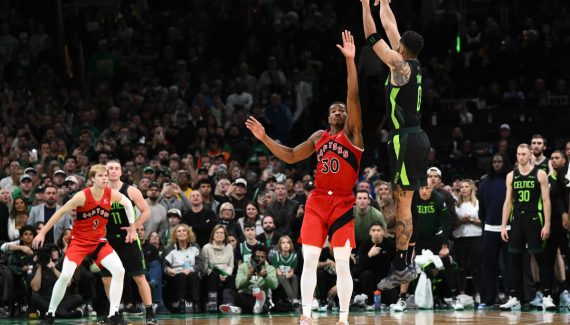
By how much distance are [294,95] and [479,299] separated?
24.0 feet

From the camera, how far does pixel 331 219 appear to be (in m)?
12.6

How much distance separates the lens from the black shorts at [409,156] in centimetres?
1127

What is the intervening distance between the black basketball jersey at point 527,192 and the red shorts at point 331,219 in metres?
5.25

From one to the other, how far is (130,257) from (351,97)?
15.0ft

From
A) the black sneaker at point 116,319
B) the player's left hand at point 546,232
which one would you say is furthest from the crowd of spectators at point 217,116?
the black sneaker at point 116,319

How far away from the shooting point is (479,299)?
59.6 feet

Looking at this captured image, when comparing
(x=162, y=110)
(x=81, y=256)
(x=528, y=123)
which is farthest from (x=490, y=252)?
A: (x=162, y=110)

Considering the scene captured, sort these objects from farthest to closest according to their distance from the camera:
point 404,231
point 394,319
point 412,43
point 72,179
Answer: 1. point 72,179
2. point 394,319
3. point 404,231
4. point 412,43

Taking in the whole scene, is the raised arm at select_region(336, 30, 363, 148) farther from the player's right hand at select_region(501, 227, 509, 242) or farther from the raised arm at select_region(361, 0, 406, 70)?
the player's right hand at select_region(501, 227, 509, 242)

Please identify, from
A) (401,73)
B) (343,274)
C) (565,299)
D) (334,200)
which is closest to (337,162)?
(334,200)

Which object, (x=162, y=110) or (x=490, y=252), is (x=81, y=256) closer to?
(x=490, y=252)

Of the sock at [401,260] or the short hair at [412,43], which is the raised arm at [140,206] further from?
the short hair at [412,43]

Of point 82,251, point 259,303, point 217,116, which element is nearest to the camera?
point 82,251

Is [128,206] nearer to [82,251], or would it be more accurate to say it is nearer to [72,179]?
[82,251]
